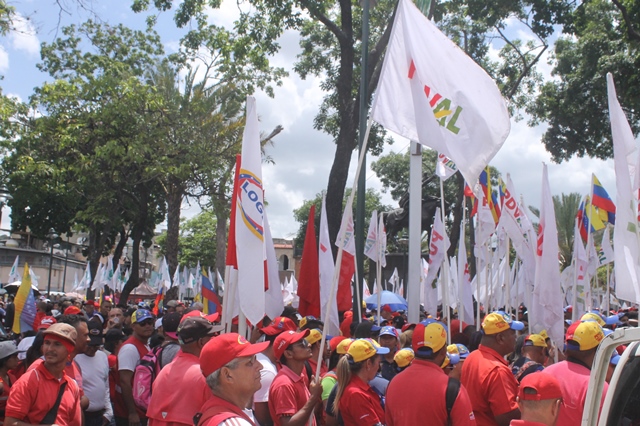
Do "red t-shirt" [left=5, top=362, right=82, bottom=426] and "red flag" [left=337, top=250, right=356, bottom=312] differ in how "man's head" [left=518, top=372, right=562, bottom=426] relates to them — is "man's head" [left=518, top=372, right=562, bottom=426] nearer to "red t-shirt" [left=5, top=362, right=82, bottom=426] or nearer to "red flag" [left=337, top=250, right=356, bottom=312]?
"red t-shirt" [left=5, top=362, right=82, bottom=426]

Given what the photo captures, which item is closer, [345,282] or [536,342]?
[536,342]

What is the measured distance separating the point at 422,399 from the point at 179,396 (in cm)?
159

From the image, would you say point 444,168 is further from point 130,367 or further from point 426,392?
point 426,392

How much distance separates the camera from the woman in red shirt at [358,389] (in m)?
5.19

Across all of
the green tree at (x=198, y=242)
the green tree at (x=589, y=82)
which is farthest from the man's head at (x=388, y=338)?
the green tree at (x=198, y=242)

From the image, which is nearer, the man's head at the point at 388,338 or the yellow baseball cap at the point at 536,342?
the yellow baseball cap at the point at 536,342

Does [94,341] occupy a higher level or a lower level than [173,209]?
lower

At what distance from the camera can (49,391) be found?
4.98m

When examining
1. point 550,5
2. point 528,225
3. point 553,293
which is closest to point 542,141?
point 550,5

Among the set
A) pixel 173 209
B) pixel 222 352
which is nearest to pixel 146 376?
pixel 222 352

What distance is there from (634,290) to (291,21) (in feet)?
38.8

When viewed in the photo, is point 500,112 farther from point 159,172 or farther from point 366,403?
point 159,172

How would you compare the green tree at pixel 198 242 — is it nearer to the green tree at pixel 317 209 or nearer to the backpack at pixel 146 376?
the green tree at pixel 317 209

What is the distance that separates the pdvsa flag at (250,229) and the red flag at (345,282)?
15.9 ft
